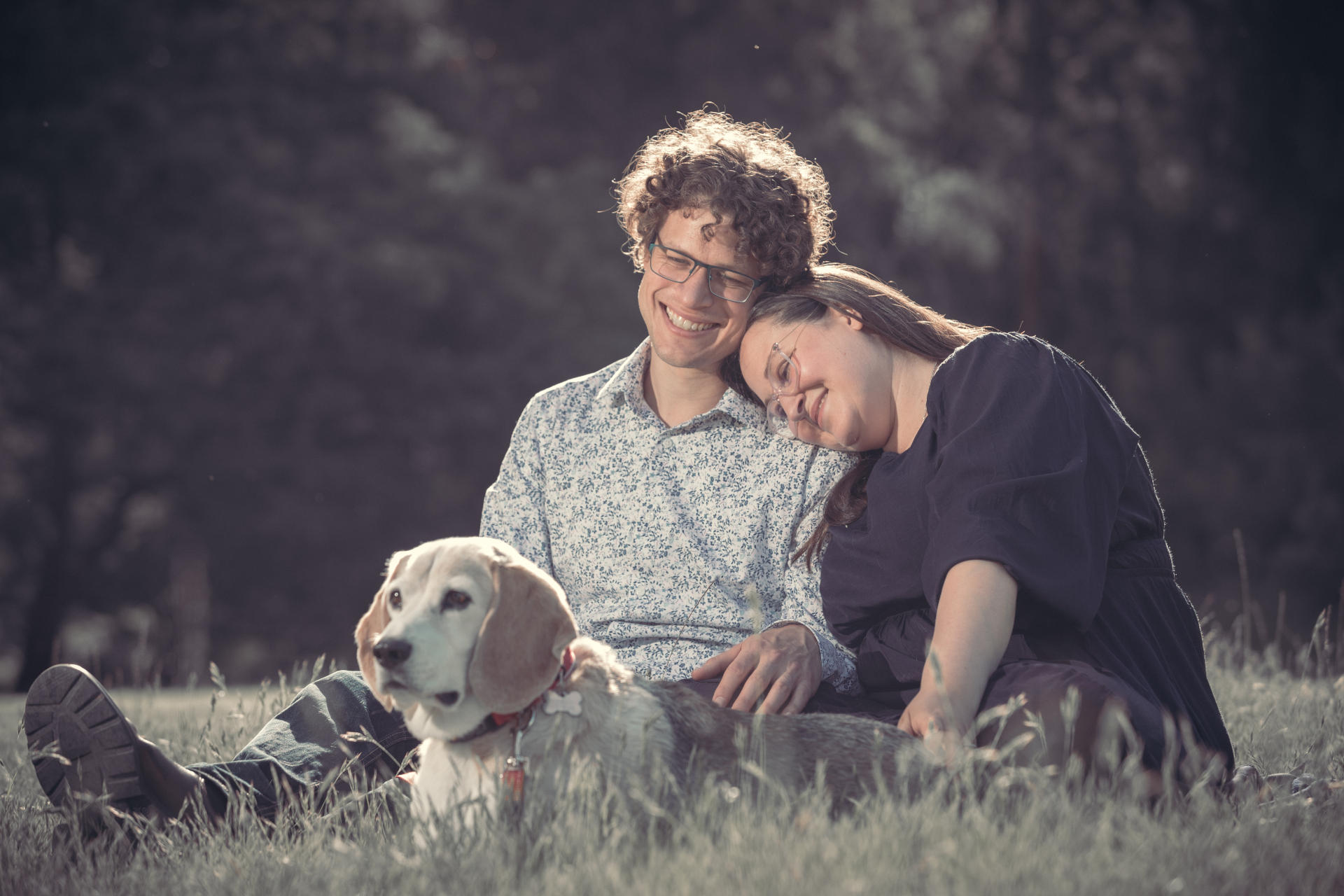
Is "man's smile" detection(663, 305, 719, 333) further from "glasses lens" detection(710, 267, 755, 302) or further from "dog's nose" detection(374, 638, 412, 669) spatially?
"dog's nose" detection(374, 638, 412, 669)

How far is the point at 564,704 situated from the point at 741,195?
1.81m

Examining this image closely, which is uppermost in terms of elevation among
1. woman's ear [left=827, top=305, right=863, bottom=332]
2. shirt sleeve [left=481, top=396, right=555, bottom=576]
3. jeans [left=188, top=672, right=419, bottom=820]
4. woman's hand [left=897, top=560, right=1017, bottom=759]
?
woman's ear [left=827, top=305, right=863, bottom=332]

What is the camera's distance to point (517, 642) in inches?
102

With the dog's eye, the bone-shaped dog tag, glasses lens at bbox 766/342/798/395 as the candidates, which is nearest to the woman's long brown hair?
glasses lens at bbox 766/342/798/395

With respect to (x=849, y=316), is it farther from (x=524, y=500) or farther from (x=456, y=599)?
(x=456, y=599)

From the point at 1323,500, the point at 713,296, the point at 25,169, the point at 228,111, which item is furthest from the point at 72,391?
the point at 1323,500

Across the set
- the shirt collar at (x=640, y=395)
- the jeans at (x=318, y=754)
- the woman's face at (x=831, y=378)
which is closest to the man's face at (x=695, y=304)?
the shirt collar at (x=640, y=395)

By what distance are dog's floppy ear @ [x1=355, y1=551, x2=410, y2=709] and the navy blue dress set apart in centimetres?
129

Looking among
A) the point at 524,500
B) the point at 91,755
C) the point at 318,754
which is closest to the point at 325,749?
the point at 318,754

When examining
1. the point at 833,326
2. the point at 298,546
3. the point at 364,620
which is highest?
the point at 833,326

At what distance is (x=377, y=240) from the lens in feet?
51.8

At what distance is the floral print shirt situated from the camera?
11.8ft

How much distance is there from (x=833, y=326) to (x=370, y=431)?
43.1ft

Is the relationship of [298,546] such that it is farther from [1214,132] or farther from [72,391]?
[1214,132]
